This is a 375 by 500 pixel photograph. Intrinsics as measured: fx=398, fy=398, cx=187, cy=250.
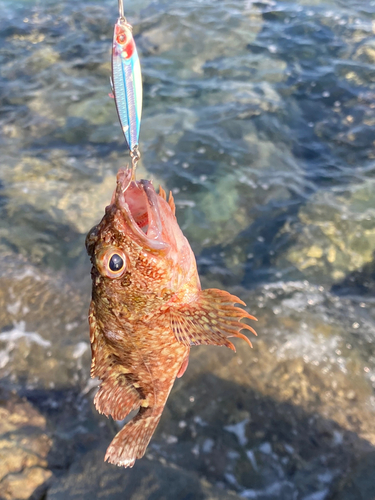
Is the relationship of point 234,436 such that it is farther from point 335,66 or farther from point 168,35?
point 168,35

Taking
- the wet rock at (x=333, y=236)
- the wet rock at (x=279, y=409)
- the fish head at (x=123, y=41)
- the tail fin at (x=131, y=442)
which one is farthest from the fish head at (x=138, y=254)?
the wet rock at (x=333, y=236)

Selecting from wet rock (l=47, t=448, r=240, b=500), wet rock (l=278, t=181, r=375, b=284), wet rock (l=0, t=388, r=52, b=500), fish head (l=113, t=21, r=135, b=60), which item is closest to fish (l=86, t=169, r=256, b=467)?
fish head (l=113, t=21, r=135, b=60)

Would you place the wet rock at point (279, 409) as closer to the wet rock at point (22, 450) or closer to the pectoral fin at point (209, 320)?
the wet rock at point (22, 450)

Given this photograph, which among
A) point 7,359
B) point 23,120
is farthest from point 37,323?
point 23,120

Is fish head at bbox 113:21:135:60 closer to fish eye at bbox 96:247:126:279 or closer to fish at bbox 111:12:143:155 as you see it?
fish at bbox 111:12:143:155

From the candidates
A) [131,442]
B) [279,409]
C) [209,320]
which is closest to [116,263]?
[209,320]

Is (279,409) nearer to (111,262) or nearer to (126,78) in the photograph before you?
(111,262)
